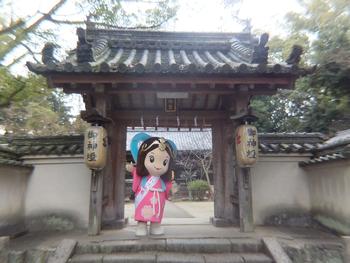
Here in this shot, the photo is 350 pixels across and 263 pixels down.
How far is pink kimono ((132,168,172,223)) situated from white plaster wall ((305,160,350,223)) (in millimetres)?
3541

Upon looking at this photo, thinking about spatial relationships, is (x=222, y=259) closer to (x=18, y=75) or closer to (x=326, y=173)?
(x=326, y=173)

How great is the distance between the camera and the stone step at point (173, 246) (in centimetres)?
511

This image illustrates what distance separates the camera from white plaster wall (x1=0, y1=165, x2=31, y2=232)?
6.07 m

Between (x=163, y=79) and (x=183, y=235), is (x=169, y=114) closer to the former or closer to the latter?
(x=163, y=79)

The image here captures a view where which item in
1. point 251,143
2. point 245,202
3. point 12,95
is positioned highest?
point 12,95

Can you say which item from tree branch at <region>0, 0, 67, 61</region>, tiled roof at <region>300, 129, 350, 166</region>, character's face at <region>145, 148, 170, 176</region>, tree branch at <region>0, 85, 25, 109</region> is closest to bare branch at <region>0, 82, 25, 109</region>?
tree branch at <region>0, 85, 25, 109</region>

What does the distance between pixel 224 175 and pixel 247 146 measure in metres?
1.69

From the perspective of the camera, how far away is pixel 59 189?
23.1 ft

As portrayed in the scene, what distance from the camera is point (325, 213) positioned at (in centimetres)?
661

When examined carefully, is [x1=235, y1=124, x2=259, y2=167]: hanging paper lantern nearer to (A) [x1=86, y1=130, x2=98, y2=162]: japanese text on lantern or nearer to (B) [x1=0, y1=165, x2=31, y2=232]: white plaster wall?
(A) [x1=86, y1=130, x2=98, y2=162]: japanese text on lantern

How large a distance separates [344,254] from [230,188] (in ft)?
8.65

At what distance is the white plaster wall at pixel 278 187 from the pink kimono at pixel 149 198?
2.63 meters

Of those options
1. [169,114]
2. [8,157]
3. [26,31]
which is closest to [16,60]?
[26,31]

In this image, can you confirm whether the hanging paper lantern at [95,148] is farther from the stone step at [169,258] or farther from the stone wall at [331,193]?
the stone wall at [331,193]
